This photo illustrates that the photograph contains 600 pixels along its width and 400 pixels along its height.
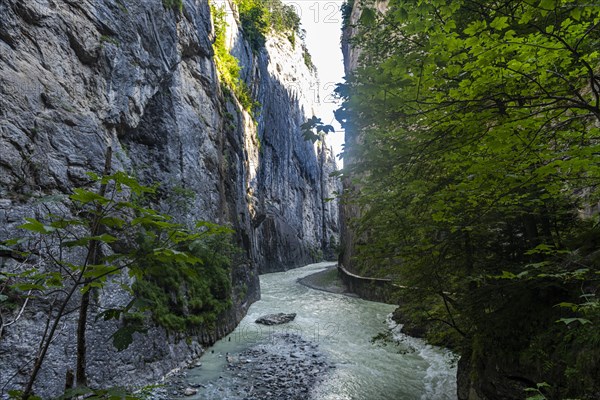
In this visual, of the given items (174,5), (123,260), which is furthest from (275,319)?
(174,5)

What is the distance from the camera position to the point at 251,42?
112ft

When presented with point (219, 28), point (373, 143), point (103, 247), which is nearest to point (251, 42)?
point (219, 28)

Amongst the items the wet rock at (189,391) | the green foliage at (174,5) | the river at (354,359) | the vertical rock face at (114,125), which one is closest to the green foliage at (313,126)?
the vertical rock face at (114,125)

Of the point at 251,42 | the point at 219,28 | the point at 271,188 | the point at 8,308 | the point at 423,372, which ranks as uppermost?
the point at 251,42

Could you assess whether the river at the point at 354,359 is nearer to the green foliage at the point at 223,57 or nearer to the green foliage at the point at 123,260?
the green foliage at the point at 123,260

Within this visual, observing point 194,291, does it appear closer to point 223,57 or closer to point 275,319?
point 275,319

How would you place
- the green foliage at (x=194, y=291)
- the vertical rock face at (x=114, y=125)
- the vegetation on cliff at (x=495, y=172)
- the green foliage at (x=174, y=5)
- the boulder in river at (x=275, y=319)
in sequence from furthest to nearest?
1. the green foliage at (x=174, y=5)
2. the boulder in river at (x=275, y=319)
3. the green foliage at (x=194, y=291)
4. the vertical rock face at (x=114, y=125)
5. the vegetation on cliff at (x=495, y=172)

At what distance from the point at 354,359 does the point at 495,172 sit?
8.25 metres

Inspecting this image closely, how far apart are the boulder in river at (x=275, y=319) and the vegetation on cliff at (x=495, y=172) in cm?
895

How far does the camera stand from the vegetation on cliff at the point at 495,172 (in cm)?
297

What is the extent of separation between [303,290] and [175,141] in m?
15.5

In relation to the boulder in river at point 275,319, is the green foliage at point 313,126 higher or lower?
higher

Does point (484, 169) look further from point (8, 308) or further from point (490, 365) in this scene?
point (8, 308)

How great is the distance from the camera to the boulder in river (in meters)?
14.3
